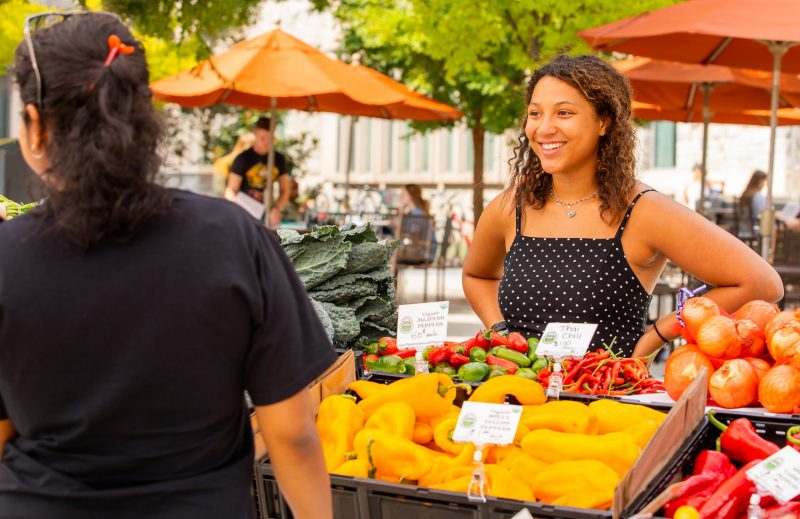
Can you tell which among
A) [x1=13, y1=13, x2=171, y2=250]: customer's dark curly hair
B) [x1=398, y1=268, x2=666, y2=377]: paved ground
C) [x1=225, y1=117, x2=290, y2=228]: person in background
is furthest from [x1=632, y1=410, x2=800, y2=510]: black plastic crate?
[x1=225, y1=117, x2=290, y2=228]: person in background

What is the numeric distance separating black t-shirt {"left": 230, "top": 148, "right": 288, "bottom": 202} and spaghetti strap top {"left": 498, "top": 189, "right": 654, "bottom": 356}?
7.28 meters

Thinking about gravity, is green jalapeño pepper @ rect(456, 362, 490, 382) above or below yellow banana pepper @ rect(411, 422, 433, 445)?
above

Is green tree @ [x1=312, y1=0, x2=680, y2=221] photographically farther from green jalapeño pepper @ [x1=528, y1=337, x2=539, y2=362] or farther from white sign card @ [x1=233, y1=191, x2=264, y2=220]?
green jalapeño pepper @ [x1=528, y1=337, x2=539, y2=362]

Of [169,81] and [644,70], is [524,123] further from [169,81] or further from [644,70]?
[169,81]

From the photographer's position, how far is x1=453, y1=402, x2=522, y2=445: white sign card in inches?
86.0

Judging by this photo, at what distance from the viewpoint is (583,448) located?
2.37 m

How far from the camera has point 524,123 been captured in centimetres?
403

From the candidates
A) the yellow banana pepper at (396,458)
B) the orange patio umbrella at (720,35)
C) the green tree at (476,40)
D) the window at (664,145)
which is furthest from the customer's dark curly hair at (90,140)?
the window at (664,145)

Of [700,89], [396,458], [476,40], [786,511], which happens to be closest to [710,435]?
[786,511]

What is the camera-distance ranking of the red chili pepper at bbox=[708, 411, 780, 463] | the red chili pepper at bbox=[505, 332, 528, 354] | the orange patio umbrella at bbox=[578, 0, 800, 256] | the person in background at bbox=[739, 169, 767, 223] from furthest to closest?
the person in background at bbox=[739, 169, 767, 223] → the orange patio umbrella at bbox=[578, 0, 800, 256] → the red chili pepper at bbox=[505, 332, 528, 354] → the red chili pepper at bbox=[708, 411, 780, 463]

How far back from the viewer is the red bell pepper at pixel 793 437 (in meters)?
2.48

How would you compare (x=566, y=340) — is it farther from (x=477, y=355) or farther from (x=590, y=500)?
(x=590, y=500)

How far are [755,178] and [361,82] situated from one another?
643 cm

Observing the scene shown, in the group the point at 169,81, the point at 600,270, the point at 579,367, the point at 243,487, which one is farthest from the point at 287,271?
the point at 169,81
